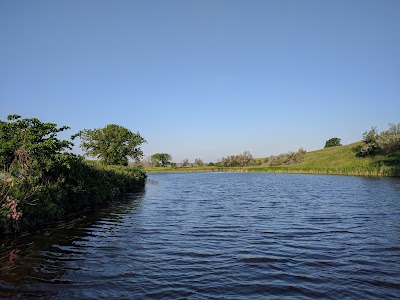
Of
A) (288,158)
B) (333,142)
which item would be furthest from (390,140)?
(333,142)

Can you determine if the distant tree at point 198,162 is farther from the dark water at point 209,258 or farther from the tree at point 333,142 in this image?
the dark water at point 209,258

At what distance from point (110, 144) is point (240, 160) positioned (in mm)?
77303

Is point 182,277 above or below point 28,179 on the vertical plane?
below

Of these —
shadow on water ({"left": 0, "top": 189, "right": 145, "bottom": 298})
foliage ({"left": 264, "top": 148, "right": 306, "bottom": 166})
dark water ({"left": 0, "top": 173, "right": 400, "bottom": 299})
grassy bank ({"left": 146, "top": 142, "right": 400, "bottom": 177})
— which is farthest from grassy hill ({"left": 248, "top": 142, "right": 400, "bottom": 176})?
shadow on water ({"left": 0, "top": 189, "right": 145, "bottom": 298})

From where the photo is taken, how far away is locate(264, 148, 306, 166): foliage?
98350mm

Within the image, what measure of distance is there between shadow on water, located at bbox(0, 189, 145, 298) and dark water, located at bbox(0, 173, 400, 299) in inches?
1.1

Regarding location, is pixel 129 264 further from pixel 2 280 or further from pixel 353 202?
pixel 353 202

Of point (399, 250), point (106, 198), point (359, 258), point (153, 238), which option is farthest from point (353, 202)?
point (106, 198)

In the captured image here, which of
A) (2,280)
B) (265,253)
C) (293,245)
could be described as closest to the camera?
(2,280)

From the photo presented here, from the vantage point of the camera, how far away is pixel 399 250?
1088 centimetres

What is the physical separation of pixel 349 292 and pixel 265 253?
3.46 metres

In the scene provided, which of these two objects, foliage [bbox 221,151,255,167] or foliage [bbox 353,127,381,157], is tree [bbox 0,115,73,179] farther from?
foliage [bbox 221,151,255,167]

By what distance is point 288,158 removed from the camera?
4028 inches

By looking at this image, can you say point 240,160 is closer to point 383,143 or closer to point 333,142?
point 333,142
